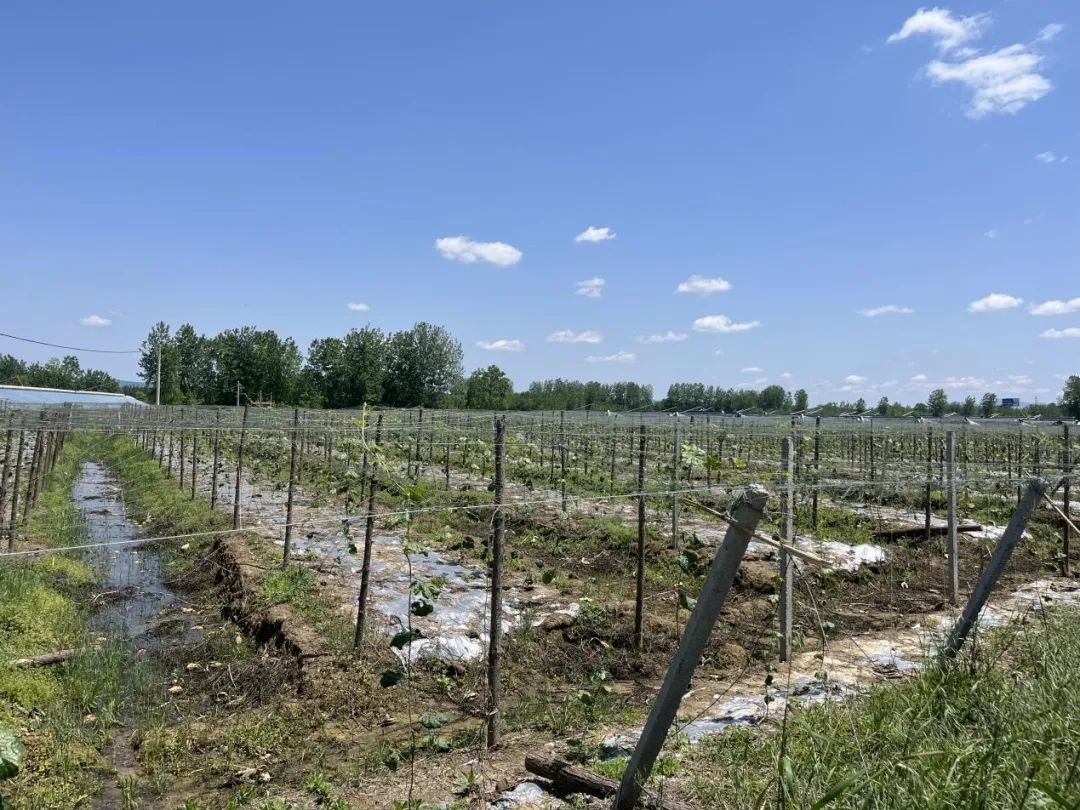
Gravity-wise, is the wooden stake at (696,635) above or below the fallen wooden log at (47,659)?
above

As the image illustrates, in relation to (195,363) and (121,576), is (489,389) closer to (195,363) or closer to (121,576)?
(195,363)

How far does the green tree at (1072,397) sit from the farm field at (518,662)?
38.2 meters

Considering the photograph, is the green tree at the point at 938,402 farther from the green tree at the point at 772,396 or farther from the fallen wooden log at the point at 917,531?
the fallen wooden log at the point at 917,531

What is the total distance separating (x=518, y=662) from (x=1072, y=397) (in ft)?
168

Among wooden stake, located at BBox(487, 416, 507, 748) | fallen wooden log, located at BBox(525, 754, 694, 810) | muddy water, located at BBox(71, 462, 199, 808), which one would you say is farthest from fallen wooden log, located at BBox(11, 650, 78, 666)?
fallen wooden log, located at BBox(525, 754, 694, 810)

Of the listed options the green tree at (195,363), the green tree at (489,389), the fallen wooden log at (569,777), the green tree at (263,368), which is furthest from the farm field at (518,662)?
the green tree at (195,363)

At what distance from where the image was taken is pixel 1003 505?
1410cm

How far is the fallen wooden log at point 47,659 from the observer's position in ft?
17.6

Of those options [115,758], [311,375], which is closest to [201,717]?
[115,758]

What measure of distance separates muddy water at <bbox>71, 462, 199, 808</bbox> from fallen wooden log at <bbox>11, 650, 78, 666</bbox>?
17.8 inches

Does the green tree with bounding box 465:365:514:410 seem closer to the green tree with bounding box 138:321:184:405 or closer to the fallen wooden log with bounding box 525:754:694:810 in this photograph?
the green tree with bounding box 138:321:184:405

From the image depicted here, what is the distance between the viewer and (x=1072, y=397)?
44.2 metres

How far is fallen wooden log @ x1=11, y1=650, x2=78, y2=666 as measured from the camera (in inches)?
211

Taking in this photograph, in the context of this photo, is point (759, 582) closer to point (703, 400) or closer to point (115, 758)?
point (115, 758)
